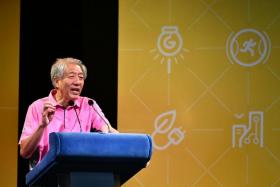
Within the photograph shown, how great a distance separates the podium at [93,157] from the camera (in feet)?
8.38

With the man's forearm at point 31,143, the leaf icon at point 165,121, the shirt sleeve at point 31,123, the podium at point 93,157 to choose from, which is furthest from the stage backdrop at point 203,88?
the podium at point 93,157

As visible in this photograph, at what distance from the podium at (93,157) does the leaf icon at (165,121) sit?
168 cm

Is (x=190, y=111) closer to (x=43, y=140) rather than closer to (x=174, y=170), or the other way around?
(x=174, y=170)

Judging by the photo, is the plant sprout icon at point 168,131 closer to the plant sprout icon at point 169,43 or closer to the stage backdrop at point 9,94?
the plant sprout icon at point 169,43

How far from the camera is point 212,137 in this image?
174 inches

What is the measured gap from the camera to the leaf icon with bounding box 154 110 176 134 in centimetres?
445

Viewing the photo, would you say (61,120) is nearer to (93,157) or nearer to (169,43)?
(93,157)

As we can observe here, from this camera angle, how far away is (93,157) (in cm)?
259

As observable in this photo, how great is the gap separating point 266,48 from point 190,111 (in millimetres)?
694

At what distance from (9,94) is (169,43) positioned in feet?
3.96

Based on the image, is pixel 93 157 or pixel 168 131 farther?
pixel 168 131

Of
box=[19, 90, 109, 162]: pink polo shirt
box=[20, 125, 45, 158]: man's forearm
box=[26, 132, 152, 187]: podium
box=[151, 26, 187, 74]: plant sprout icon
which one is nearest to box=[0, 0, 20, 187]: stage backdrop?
box=[151, 26, 187, 74]: plant sprout icon

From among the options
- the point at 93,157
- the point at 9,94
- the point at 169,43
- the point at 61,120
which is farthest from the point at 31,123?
the point at 169,43

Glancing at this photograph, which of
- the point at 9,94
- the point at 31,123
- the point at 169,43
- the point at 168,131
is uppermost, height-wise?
the point at 169,43
